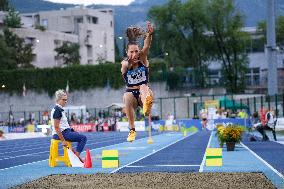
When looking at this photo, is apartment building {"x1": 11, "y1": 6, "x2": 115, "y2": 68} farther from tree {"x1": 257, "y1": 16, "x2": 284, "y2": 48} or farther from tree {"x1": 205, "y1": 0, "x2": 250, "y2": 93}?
tree {"x1": 257, "y1": 16, "x2": 284, "y2": 48}

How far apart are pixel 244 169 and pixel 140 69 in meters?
8.60

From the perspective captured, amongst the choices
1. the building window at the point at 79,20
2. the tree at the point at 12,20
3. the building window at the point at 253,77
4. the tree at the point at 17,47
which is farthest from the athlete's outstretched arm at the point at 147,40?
the building window at the point at 253,77

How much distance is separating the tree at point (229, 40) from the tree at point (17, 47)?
26.1m

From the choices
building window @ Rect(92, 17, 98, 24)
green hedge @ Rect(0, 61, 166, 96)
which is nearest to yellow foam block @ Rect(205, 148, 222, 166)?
green hedge @ Rect(0, 61, 166, 96)

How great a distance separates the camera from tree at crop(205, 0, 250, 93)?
309 feet

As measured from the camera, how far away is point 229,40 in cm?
9631

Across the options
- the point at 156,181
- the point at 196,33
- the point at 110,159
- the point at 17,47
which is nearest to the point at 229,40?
the point at 196,33

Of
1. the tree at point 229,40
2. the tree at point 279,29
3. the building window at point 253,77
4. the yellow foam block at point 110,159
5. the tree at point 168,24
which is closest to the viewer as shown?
the yellow foam block at point 110,159

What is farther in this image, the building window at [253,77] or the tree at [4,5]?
the building window at [253,77]

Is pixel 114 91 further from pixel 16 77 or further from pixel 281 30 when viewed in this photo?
pixel 281 30

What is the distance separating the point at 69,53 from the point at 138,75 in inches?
3502

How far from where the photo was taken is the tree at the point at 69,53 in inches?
3819

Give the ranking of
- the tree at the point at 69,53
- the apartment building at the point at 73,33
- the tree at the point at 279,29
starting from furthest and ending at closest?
the tree at the point at 279,29 < the apartment building at the point at 73,33 < the tree at the point at 69,53

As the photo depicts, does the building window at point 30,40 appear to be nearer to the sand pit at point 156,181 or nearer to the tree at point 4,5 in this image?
the tree at point 4,5
